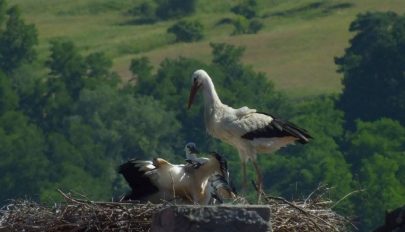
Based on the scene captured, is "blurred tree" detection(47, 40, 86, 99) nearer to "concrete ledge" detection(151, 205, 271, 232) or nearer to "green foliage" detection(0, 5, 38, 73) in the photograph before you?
"green foliage" detection(0, 5, 38, 73)

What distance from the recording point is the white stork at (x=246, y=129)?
66.2 feet

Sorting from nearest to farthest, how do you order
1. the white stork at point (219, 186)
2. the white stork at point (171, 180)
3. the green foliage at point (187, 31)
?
1. the white stork at point (171, 180)
2. the white stork at point (219, 186)
3. the green foliage at point (187, 31)

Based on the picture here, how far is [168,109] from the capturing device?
3068 inches

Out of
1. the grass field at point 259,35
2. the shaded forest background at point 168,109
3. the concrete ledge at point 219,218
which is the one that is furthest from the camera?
the grass field at point 259,35

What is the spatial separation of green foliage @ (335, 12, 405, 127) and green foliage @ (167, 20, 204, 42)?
733 centimetres

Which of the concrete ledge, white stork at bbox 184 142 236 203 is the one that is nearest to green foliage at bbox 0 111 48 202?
white stork at bbox 184 142 236 203

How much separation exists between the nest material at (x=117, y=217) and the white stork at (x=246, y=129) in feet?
13.4

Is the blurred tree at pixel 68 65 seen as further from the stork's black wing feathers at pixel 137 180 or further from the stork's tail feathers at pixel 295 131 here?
the stork's black wing feathers at pixel 137 180

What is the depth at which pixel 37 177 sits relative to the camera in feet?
219

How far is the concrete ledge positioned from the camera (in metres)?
13.7

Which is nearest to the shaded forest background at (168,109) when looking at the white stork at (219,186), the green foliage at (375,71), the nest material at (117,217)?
the green foliage at (375,71)

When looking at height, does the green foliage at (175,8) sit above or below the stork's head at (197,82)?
below

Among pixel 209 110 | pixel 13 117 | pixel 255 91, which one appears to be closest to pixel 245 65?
pixel 255 91

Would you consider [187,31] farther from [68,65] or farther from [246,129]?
[246,129]
